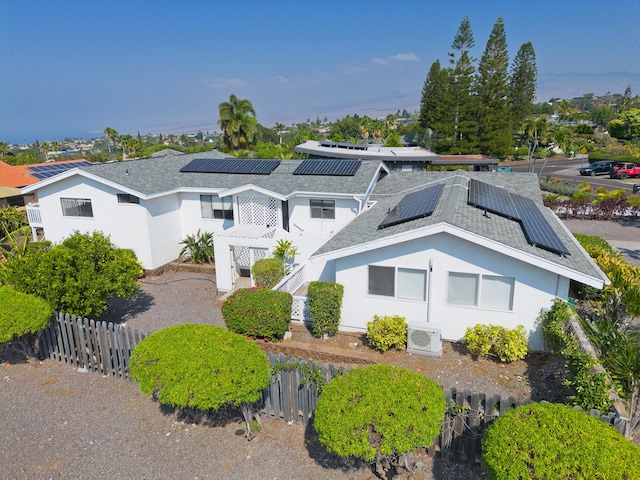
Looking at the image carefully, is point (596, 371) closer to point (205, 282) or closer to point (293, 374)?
point (293, 374)

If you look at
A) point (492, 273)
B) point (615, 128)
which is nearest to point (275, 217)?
point (492, 273)

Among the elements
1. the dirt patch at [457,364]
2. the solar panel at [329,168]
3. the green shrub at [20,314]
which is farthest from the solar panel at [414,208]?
the green shrub at [20,314]

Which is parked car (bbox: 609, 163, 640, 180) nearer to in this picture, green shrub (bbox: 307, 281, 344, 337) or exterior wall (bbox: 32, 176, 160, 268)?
green shrub (bbox: 307, 281, 344, 337)

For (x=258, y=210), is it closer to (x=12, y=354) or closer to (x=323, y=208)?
(x=323, y=208)

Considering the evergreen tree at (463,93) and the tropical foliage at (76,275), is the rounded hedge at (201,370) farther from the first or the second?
the evergreen tree at (463,93)

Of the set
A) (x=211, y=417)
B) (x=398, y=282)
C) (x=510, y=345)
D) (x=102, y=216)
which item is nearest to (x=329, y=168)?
(x=398, y=282)
